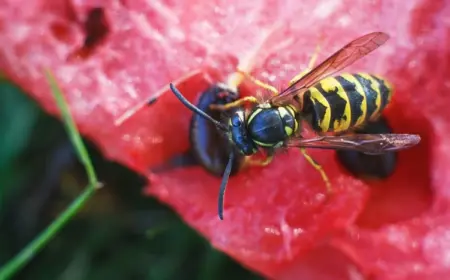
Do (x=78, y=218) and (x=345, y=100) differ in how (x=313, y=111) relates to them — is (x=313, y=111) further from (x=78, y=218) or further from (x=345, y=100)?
(x=78, y=218)

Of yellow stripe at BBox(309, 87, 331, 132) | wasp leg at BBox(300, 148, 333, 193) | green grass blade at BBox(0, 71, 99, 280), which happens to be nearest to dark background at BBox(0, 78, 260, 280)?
green grass blade at BBox(0, 71, 99, 280)

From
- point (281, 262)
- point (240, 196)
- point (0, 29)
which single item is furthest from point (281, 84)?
point (0, 29)

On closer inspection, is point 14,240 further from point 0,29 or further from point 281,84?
point 281,84

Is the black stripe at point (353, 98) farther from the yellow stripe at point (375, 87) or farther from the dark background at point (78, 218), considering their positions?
the dark background at point (78, 218)

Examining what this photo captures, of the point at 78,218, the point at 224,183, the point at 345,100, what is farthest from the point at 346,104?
the point at 78,218

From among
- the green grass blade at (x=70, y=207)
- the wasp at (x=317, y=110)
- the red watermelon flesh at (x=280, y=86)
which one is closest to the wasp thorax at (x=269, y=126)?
the wasp at (x=317, y=110)
